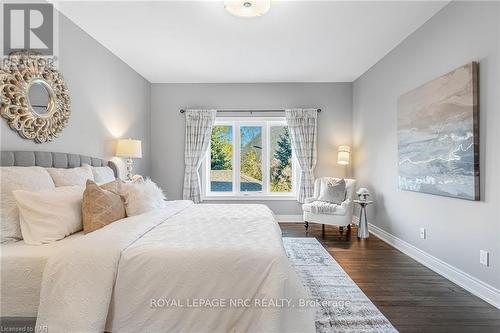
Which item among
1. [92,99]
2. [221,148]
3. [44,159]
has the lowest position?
[44,159]

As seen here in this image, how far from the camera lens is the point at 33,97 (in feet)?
7.84

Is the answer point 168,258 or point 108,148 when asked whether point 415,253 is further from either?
point 108,148

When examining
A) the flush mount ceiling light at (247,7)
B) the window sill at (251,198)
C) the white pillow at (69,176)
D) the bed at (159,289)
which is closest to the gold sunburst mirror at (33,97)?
the white pillow at (69,176)

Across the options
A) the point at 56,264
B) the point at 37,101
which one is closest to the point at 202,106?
the point at 37,101

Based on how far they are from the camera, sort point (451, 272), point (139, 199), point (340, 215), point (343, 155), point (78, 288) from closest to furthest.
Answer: point (78, 288), point (139, 199), point (451, 272), point (340, 215), point (343, 155)

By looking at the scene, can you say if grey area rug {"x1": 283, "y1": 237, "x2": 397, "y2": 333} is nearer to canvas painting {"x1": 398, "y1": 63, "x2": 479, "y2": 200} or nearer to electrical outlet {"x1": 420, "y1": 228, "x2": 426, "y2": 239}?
electrical outlet {"x1": 420, "y1": 228, "x2": 426, "y2": 239}

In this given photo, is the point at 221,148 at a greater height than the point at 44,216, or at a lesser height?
greater

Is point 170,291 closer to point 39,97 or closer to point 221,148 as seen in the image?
point 39,97

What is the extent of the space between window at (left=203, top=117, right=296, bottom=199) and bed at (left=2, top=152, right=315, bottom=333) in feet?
12.3

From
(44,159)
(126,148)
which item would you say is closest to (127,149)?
(126,148)

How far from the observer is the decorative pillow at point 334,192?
14.4 ft

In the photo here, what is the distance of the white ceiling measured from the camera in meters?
2.73

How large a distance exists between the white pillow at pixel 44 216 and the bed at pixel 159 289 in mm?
177

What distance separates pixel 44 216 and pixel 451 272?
140 inches
